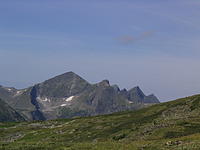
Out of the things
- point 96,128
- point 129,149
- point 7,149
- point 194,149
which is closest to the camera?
point 194,149

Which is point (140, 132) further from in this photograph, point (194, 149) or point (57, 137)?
point (194, 149)

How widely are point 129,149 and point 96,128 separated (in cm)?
6934

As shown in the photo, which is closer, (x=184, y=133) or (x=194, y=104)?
(x=184, y=133)

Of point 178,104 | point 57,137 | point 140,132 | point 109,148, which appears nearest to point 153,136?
point 140,132

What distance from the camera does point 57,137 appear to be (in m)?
110

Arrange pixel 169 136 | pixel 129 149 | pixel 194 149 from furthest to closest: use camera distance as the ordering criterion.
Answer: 1. pixel 169 136
2. pixel 129 149
3. pixel 194 149

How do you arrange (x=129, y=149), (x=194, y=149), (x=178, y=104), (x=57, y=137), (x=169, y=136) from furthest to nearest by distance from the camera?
(x=178, y=104)
(x=57, y=137)
(x=169, y=136)
(x=129, y=149)
(x=194, y=149)

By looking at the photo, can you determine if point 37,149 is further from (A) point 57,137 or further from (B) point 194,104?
(B) point 194,104

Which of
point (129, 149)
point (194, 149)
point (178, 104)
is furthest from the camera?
point (178, 104)

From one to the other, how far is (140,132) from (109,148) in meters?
36.0

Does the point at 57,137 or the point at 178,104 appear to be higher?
the point at 178,104

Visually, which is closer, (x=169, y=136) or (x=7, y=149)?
(x=7, y=149)

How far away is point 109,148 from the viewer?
50938 millimetres

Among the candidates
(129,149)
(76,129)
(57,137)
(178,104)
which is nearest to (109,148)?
(129,149)
